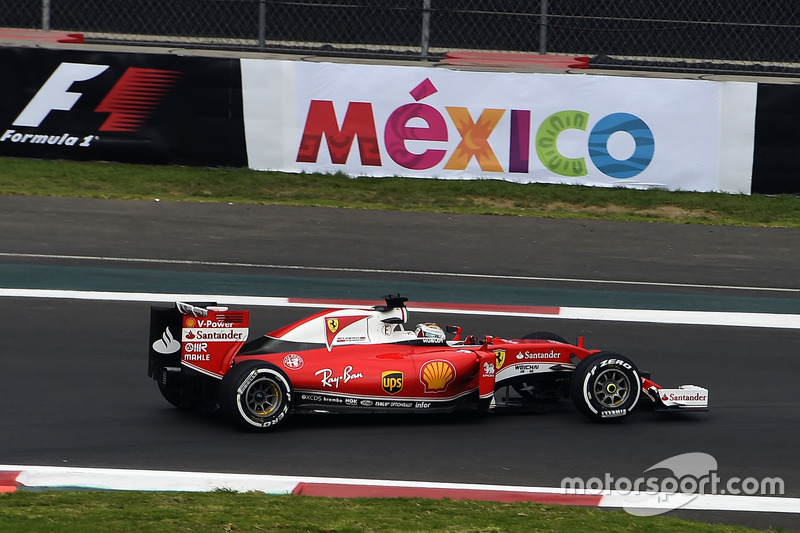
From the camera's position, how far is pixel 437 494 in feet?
26.6

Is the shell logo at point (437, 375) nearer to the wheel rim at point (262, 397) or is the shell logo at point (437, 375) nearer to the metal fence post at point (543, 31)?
the wheel rim at point (262, 397)

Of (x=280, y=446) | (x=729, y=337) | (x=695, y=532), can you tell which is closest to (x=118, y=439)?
(x=280, y=446)

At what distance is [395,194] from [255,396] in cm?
960

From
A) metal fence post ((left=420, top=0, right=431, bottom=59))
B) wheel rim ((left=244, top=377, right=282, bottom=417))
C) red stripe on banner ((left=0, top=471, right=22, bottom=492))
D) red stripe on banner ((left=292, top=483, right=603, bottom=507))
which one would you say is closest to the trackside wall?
metal fence post ((left=420, top=0, right=431, bottom=59))

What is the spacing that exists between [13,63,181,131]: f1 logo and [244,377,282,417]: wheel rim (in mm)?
10230

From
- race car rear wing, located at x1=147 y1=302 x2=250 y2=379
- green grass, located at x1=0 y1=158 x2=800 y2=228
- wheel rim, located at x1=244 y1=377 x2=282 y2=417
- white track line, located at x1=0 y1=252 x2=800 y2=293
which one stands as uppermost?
green grass, located at x1=0 y1=158 x2=800 y2=228

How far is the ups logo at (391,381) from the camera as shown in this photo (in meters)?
9.49

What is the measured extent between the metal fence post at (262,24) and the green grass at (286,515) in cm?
1321

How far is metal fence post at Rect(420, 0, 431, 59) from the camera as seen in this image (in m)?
19.4

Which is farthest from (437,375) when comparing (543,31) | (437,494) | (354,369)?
(543,31)

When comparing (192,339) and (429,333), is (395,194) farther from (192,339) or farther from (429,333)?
(192,339)

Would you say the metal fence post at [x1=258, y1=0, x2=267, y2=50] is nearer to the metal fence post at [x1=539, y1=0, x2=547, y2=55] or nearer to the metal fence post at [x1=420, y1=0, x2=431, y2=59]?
the metal fence post at [x1=420, y1=0, x2=431, y2=59]

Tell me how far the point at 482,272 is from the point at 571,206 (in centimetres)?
354

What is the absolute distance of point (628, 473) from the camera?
28.7ft
